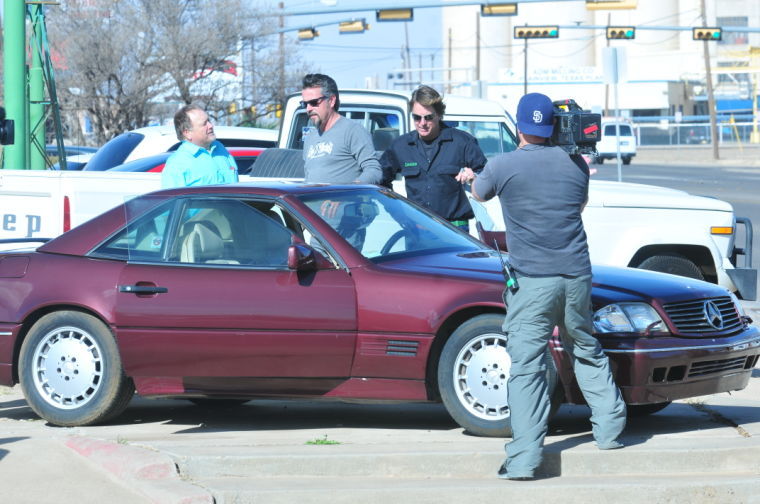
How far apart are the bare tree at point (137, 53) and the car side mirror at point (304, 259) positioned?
22.4 meters

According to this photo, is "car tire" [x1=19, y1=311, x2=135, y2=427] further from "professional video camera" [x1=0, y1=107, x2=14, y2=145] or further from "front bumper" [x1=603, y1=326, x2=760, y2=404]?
"professional video camera" [x1=0, y1=107, x2=14, y2=145]

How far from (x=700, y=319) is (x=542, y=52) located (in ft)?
333

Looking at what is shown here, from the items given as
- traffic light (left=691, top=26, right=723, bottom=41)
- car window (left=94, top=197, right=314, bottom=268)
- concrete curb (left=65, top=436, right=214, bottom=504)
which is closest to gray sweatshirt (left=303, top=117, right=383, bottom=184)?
car window (left=94, top=197, right=314, bottom=268)

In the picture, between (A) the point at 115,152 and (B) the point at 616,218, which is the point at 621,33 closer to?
(A) the point at 115,152

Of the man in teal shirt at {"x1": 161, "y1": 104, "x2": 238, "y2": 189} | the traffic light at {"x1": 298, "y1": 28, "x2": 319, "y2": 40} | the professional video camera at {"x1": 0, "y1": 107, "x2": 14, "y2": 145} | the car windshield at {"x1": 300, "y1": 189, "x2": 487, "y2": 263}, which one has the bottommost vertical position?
the car windshield at {"x1": 300, "y1": 189, "x2": 487, "y2": 263}

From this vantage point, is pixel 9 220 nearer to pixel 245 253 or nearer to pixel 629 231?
pixel 245 253

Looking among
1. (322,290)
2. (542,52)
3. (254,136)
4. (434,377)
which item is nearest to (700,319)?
(434,377)

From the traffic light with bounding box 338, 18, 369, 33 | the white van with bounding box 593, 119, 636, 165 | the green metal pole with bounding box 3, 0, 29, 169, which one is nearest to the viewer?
the green metal pole with bounding box 3, 0, 29, 169

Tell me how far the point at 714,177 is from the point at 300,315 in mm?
34690

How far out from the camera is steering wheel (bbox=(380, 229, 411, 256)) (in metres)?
6.71

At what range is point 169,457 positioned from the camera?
583 centimetres

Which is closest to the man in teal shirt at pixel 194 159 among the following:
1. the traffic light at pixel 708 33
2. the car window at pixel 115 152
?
the car window at pixel 115 152

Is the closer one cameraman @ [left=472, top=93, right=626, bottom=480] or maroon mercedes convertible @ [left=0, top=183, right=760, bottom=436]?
cameraman @ [left=472, top=93, right=626, bottom=480]

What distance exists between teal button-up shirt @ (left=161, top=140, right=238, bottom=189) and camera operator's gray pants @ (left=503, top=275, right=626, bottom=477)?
3.09 m
